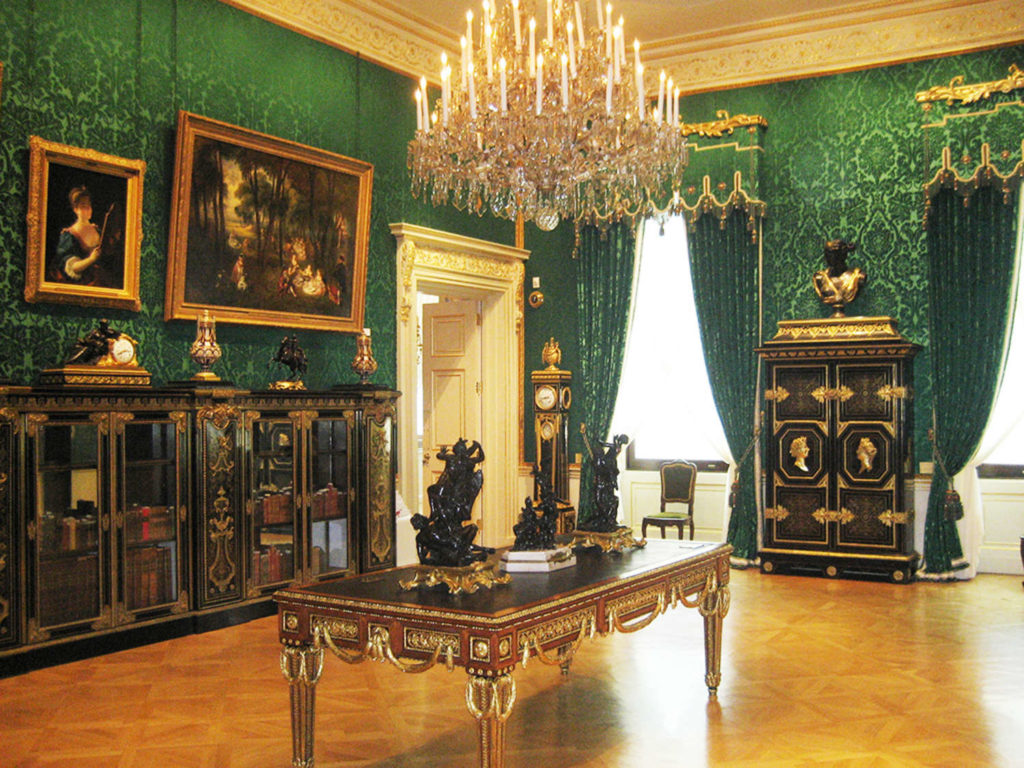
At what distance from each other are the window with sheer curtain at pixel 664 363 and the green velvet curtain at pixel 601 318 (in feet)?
0.34

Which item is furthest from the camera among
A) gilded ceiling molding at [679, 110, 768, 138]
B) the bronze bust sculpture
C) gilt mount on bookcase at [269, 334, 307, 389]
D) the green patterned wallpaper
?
gilded ceiling molding at [679, 110, 768, 138]

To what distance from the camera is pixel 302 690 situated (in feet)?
12.7

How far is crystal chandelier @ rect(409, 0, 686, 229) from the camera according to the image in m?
5.14

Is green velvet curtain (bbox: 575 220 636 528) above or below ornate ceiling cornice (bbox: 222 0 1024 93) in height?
below

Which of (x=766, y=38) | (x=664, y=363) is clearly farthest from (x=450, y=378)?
(x=766, y=38)

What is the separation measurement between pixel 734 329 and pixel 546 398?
6.09ft

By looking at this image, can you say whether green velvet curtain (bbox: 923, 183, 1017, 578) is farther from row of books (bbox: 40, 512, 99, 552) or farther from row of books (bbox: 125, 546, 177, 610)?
row of books (bbox: 40, 512, 99, 552)

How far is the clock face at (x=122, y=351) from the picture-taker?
598 centimetres

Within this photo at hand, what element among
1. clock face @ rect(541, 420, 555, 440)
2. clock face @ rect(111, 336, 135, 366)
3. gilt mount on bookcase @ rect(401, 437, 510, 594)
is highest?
clock face @ rect(111, 336, 135, 366)

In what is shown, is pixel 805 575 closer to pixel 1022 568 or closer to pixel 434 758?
pixel 1022 568

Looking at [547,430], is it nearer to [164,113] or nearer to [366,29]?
[366,29]

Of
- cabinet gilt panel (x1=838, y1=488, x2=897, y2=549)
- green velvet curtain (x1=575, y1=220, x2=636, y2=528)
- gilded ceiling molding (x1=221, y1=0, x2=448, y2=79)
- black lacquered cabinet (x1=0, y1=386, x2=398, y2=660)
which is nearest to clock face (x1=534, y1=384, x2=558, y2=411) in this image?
green velvet curtain (x1=575, y1=220, x2=636, y2=528)

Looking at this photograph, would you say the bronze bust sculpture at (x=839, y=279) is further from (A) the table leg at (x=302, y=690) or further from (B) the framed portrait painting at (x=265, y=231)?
(A) the table leg at (x=302, y=690)

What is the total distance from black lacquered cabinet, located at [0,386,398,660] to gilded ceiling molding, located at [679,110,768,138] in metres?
3.81
